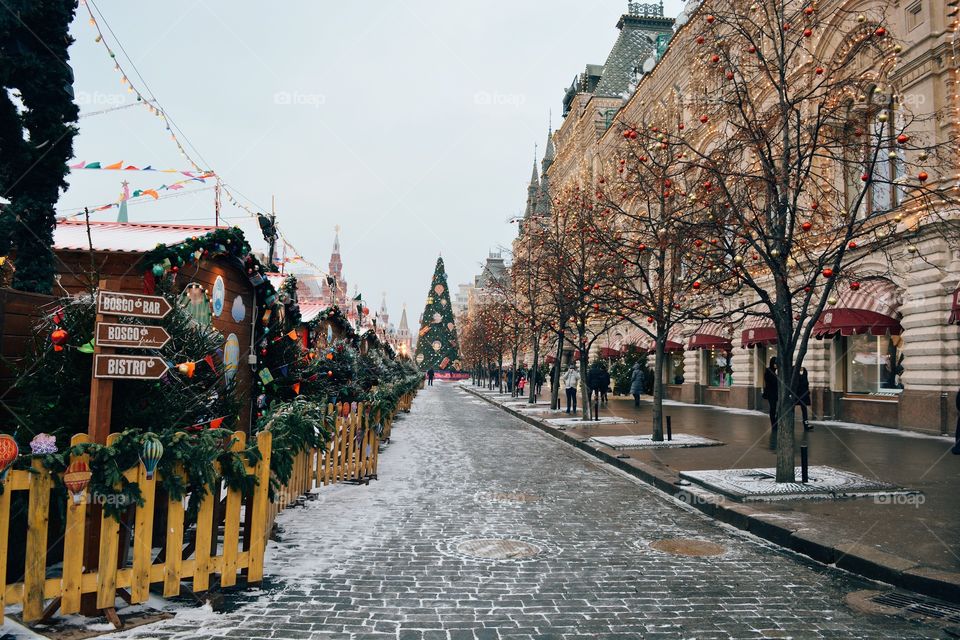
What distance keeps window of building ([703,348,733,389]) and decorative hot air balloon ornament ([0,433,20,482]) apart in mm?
28049

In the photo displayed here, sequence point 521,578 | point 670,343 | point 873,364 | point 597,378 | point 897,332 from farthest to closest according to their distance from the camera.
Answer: point 670,343, point 597,378, point 873,364, point 897,332, point 521,578

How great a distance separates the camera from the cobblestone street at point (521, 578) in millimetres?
4672

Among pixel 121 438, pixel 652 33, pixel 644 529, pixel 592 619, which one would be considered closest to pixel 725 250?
pixel 644 529

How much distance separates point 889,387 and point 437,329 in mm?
97951

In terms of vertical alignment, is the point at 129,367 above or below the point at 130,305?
below

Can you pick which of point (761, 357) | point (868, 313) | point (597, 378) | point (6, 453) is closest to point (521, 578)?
point (6, 453)

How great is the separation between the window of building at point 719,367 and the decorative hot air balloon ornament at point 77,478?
27633 mm

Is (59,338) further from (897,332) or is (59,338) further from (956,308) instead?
(897,332)

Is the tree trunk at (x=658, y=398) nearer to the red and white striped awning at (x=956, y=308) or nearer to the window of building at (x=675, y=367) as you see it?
the red and white striped awning at (x=956, y=308)

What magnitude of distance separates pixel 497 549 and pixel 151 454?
3430 millimetres

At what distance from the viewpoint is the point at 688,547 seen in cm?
695

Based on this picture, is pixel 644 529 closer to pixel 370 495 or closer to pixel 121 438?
pixel 370 495

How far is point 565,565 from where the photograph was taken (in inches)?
244

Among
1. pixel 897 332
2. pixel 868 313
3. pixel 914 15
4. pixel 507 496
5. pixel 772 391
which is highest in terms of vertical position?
pixel 914 15
